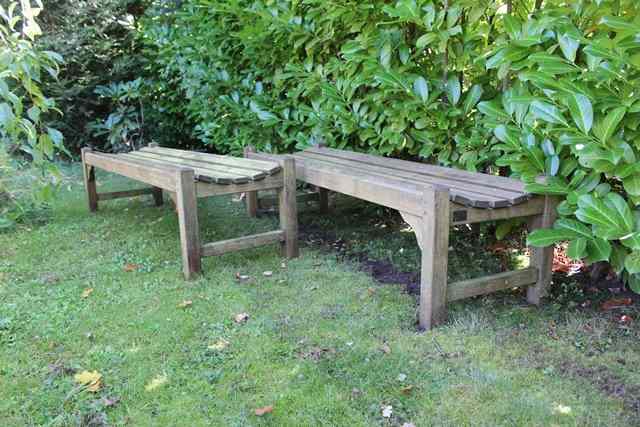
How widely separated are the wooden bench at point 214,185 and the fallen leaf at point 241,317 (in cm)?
63

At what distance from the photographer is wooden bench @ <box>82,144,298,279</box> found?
3.12 metres

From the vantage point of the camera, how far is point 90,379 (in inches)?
84.4

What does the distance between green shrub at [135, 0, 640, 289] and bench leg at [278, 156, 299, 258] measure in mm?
688

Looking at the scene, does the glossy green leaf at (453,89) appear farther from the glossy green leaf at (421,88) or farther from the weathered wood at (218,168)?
the weathered wood at (218,168)

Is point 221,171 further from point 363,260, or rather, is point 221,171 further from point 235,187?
point 363,260

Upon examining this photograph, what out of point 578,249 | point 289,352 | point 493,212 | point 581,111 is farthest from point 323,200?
point 581,111

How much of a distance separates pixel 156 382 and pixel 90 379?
10.4 inches

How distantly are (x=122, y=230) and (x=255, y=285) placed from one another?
1799mm

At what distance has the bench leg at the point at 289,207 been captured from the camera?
11.2 feet

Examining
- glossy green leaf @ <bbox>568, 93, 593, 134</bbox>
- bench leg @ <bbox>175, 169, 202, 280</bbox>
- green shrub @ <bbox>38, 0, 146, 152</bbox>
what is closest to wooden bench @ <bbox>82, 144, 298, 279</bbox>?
bench leg @ <bbox>175, 169, 202, 280</bbox>

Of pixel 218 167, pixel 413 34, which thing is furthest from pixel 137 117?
pixel 413 34

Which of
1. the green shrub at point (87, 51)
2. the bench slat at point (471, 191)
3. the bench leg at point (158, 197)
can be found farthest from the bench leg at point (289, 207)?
the green shrub at point (87, 51)

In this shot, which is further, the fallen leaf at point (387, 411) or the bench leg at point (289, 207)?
the bench leg at point (289, 207)

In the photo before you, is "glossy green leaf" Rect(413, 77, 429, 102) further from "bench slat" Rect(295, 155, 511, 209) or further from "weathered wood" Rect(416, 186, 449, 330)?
"weathered wood" Rect(416, 186, 449, 330)
